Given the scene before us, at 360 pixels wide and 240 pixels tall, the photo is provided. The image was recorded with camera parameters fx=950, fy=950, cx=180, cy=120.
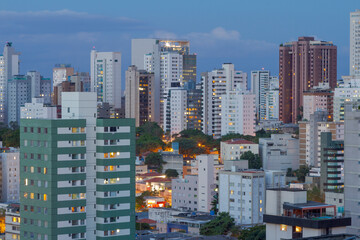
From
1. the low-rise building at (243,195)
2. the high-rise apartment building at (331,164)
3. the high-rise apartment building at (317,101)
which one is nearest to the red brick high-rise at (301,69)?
the high-rise apartment building at (317,101)

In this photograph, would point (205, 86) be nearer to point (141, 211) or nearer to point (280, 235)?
point (141, 211)

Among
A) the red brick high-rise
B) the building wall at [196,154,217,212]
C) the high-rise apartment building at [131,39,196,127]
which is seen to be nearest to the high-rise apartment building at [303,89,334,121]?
the high-rise apartment building at [131,39,196,127]

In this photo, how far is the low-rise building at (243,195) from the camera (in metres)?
56.3

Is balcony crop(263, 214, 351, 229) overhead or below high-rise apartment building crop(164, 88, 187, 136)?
below

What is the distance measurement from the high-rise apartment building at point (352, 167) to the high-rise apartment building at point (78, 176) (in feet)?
31.6

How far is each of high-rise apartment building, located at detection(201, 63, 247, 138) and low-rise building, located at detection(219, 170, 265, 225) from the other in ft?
157

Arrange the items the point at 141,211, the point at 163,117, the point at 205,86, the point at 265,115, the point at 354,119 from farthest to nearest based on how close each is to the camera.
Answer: the point at 265,115 → the point at 163,117 → the point at 205,86 → the point at 141,211 → the point at 354,119

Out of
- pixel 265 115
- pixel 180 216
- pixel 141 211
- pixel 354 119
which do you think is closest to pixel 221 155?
pixel 141 211

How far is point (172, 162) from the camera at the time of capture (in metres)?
84.1

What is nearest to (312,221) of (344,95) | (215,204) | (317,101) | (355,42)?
(215,204)

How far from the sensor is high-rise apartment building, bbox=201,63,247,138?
350 feet

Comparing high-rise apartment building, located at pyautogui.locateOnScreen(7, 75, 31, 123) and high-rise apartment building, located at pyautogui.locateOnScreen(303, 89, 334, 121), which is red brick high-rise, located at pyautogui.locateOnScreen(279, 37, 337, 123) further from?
high-rise apartment building, located at pyautogui.locateOnScreen(7, 75, 31, 123)

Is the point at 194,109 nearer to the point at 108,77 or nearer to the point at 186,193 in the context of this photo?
the point at 108,77

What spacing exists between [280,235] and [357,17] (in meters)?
95.6
